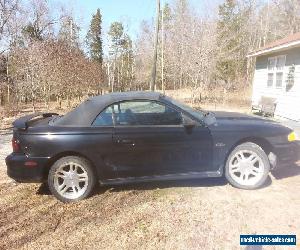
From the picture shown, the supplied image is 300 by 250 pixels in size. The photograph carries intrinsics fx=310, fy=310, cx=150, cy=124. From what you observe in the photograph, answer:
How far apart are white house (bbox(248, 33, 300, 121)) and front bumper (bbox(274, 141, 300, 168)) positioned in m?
6.75

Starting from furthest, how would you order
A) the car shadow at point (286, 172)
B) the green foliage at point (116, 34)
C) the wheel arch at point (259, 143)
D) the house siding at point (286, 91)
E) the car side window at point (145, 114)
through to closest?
1. the green foliage at point (116, 34)
2. the house siding at point (286, 91)
3. the car shadow at point (286, 172)
4. the wheel arch at point (259, 143)
5. the car side window at point (145, 114)

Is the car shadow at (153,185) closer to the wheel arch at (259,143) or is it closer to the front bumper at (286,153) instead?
the wheel arch at (259,143)

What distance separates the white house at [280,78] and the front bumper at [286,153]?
22.1ft

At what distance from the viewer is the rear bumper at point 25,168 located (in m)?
4.46

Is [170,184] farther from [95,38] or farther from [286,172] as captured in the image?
[95,38]

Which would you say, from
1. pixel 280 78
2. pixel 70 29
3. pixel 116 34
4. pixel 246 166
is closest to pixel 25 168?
pixel 246 166

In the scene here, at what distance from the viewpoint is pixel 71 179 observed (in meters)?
4.59

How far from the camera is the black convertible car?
451 cm

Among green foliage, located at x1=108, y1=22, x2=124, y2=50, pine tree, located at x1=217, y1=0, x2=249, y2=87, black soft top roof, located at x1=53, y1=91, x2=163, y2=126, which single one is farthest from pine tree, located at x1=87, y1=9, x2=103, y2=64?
black soft top roof, located at x1=53, y1=91, x2=163, y2=126

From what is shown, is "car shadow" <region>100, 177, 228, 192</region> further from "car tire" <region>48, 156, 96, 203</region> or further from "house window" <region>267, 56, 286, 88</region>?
"house window" <region>267, 56, 286, 88</region>

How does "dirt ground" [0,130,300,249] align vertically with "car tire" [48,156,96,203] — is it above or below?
below

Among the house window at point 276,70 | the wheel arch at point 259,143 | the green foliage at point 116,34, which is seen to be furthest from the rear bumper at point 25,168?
the green foliage at point 116,34

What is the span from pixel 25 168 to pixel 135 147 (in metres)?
1.61

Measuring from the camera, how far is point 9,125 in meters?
11.7
